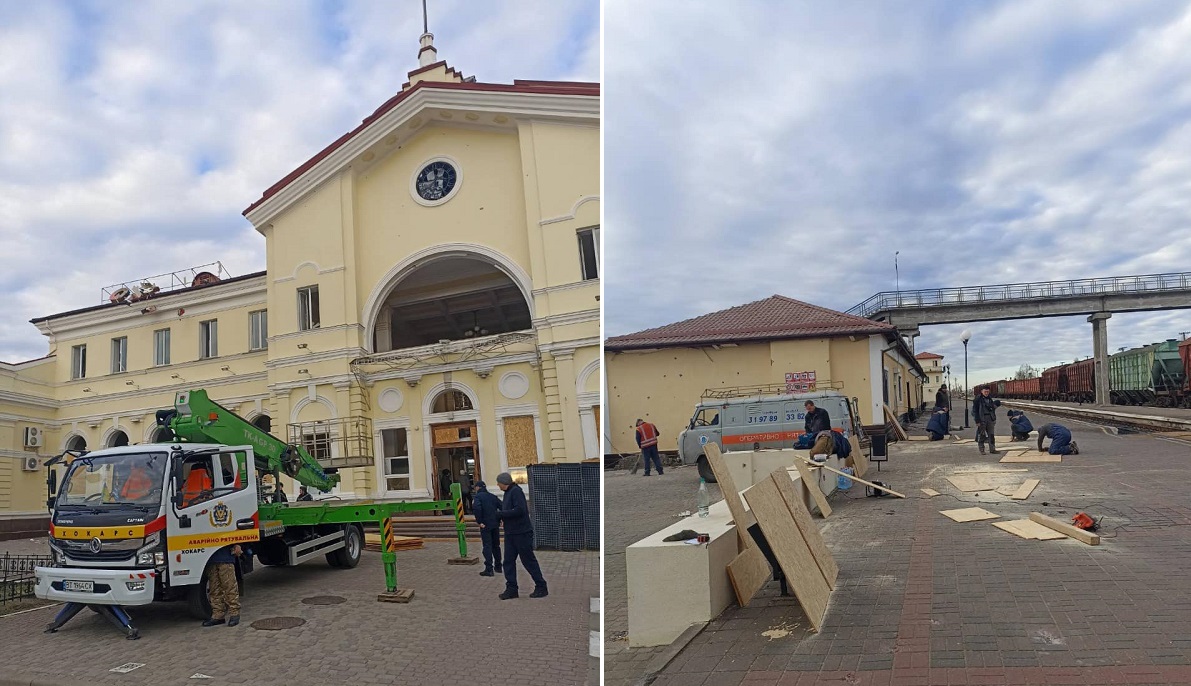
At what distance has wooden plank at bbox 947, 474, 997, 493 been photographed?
12.8 metres

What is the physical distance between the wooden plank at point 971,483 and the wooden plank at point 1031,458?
2.85 m

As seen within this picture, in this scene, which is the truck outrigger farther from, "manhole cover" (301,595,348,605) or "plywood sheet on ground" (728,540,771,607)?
"plywood sheet on ground" (728,540,771,607)

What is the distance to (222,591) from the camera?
9.30m

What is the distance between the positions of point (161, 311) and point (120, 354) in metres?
2.60

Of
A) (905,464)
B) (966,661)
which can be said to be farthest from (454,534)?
(966,661)

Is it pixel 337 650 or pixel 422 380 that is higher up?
pixel 422 380

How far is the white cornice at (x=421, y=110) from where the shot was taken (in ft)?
62.2

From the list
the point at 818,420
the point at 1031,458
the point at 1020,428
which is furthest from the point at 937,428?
the point at 818,420

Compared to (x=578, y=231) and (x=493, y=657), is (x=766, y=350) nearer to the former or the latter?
(x=578, y=231)

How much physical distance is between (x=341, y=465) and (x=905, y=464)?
13534 mm

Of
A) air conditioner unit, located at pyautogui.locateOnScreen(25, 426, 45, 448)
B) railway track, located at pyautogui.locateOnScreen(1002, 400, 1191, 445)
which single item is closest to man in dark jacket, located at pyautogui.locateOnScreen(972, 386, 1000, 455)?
railway track, located at pyautogui.locateOnScreen(1002, 400, 1191, 445)

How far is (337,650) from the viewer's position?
309 inches

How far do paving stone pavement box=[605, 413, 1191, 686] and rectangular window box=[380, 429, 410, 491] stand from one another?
1277 cm

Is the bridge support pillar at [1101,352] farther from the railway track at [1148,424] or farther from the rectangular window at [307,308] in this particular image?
the rectangular window at [307,308]
